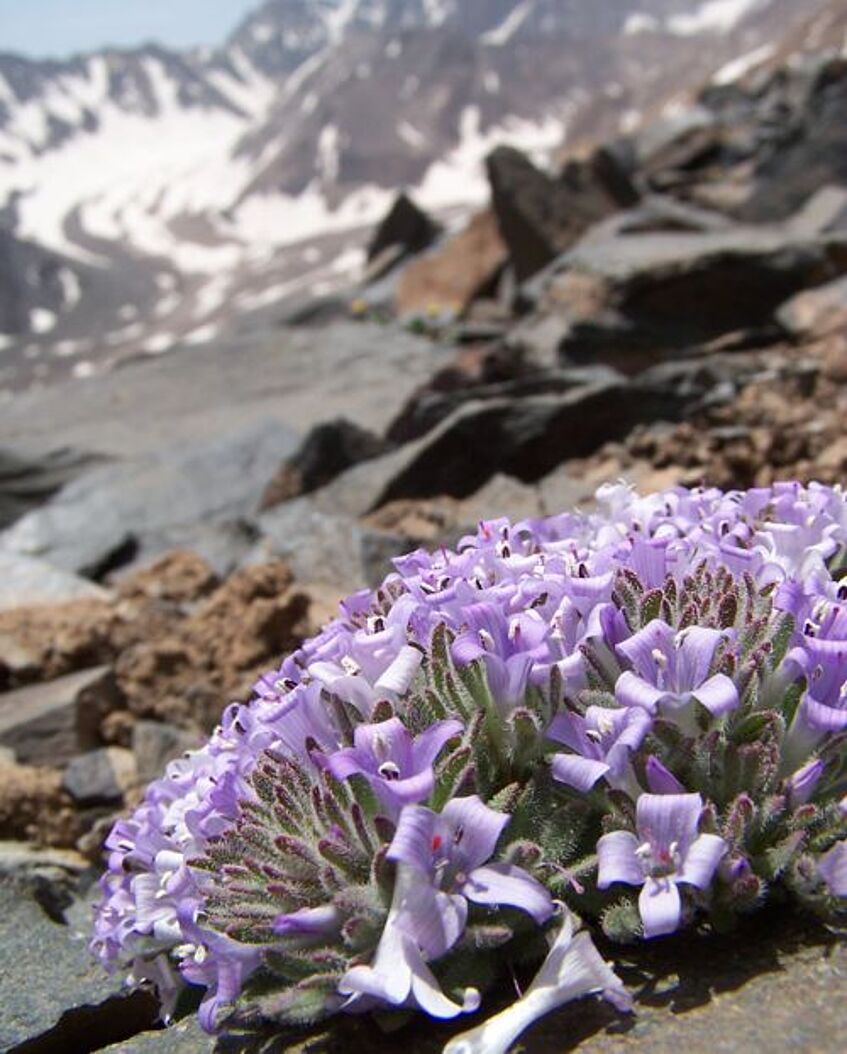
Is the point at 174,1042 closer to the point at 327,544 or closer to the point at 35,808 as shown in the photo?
the point at 35,808


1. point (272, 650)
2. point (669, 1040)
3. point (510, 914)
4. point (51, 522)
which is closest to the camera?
point (669, 1040)

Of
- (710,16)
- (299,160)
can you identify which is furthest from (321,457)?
(710,16)

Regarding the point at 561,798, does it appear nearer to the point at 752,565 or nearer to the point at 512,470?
the point at 752,565

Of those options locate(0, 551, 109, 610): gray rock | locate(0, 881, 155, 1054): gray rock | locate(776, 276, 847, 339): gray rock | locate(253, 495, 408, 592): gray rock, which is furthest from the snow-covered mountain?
locate(0, 881, 155, 1054): gray rock

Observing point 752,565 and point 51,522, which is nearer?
point 752,565

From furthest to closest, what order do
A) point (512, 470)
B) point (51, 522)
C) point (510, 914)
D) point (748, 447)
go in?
point (51, 522)
point (512, 470)
point (748, 447)
point (510, 914)

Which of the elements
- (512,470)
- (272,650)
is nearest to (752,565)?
(272,650)

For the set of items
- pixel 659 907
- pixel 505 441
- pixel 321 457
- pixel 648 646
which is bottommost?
pixel 321 457

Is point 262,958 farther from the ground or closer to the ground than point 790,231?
farther from the ground
